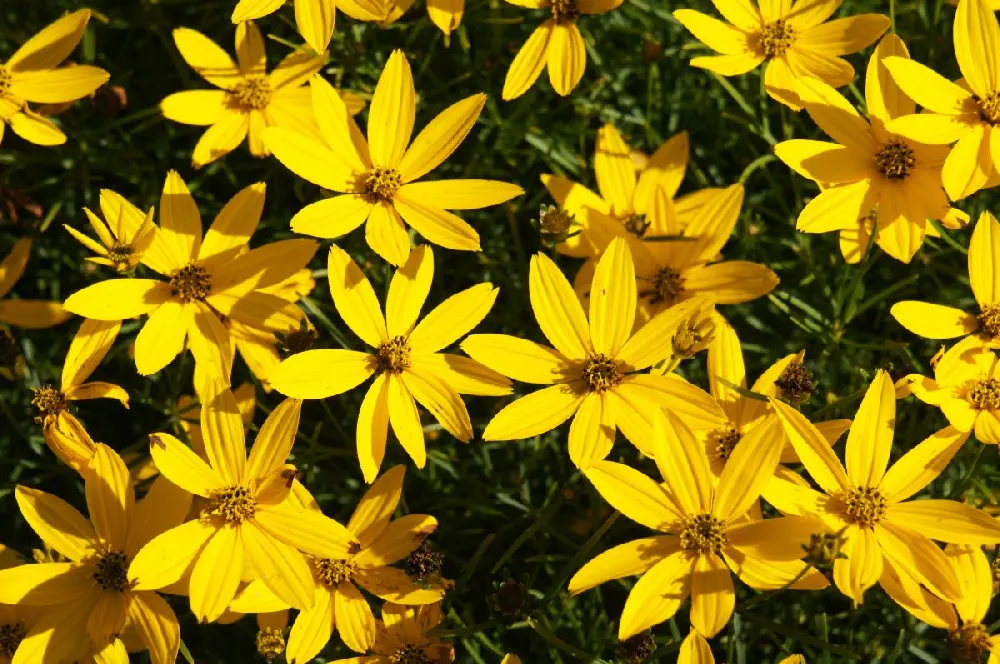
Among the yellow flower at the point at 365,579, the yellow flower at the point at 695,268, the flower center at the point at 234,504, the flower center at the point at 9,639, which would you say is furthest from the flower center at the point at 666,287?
the flower center at the point at 9,639

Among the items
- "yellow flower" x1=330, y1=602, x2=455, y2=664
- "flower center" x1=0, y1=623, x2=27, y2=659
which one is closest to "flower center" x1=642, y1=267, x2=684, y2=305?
"yellow flower" x1=330, y1=602, x2=455, y2=664

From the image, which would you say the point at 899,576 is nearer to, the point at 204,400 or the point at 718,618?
the point at 718,618

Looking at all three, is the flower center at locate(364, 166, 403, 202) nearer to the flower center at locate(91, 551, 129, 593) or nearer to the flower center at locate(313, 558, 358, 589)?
the flower center at locate(313, 558, 358, 589)

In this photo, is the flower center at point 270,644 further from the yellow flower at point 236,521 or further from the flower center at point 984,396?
the flower center at point 984,396

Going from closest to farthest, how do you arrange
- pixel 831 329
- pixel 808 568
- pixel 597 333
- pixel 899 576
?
pixel 808 568 → pixel 899 576 → pixel 597 333 → pixel 831 329

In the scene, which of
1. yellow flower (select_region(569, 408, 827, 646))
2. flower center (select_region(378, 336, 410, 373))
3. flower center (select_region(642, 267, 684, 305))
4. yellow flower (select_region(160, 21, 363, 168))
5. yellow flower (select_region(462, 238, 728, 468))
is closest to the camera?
yellow flower (select_region(569, 408, 827, 646))

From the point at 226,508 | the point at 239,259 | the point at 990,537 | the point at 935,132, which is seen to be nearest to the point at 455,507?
the point at 226,508
